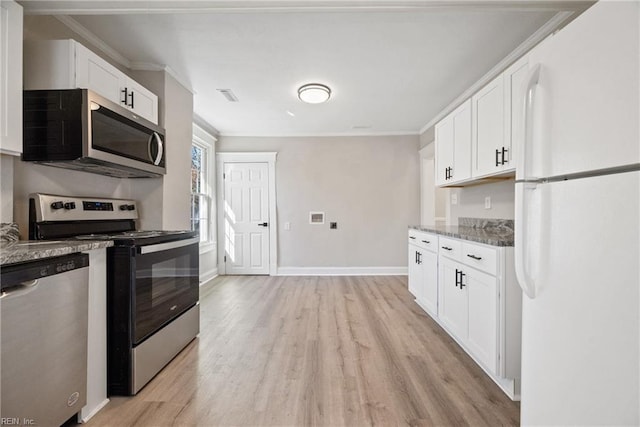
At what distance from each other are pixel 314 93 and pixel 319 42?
2.89 ft

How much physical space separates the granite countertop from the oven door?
212 cm

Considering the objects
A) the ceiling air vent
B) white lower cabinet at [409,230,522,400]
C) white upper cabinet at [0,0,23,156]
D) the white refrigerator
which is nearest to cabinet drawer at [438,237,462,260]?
white lower cabinet at [409,230,522,400]

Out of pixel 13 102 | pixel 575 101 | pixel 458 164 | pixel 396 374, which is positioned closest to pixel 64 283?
pixel 13 102

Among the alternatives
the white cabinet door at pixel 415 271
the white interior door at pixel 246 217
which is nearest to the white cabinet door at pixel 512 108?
the white cabinet door at pixel 415 271

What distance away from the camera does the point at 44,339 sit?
133cm

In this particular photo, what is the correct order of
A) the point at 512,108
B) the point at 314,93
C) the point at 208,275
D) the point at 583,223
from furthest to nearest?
1. the point at 208,275
2. the point at 314,93
3. the point at 512,108
4. the point at 583,223

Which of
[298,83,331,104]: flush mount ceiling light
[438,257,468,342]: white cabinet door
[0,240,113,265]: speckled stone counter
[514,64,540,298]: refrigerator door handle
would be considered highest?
[298,83,331,104]: flush mount ceiling light

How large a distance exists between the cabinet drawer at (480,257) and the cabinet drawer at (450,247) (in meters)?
0.08

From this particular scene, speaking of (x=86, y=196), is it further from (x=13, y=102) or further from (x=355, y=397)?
(x=355, y=397)

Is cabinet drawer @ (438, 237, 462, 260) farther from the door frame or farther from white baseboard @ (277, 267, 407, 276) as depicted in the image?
the door frame

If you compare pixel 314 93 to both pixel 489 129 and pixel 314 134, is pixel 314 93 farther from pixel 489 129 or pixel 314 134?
pixel 314 134

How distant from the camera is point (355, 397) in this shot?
1807 millimetres

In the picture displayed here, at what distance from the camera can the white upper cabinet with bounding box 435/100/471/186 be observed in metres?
2.88

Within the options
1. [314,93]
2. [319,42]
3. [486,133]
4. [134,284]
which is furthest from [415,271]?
[134,284]
